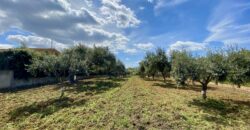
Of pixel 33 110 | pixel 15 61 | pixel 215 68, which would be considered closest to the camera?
pixel 33 110

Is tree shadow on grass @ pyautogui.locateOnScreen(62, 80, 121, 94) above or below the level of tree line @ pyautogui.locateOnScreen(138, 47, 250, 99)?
below

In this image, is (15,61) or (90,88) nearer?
(90,88)

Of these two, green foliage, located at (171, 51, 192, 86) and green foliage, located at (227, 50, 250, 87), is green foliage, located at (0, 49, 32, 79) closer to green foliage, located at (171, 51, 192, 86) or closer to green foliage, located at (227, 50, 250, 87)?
green foliage, located at (171, 51, 192, 86)

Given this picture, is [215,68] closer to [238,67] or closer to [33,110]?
[238,67]

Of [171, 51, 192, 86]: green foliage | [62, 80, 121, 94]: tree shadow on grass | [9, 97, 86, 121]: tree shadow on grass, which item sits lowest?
[9, 97, 86, 121]: tree shadow on grass

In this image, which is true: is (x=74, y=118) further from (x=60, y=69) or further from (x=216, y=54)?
(x=216, y=54)

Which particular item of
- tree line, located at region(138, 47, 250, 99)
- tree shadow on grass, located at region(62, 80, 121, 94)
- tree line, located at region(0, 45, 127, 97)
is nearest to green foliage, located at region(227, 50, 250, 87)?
tree line, located at region(138, 47, 250, 99)

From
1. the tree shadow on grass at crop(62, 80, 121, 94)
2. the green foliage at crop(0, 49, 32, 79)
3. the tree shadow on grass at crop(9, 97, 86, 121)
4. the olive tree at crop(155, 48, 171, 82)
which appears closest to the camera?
the tree shadow on grass at crop(9, 97, 86, 121)

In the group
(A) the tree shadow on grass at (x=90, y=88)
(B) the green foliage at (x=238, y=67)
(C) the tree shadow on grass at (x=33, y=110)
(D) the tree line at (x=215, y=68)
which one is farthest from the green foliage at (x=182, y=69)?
(C) the tree shadow on grass at (x=33, y=110)

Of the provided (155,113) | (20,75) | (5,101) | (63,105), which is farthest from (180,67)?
(20,75)

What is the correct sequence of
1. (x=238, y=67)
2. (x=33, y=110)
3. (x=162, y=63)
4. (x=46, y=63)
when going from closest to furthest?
(x=33, y=110)
(x=238, y=67)
(x=46, y=63)
(x=162, y=63)

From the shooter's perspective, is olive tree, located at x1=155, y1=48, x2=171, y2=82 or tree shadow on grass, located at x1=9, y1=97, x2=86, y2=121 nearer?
tree shadow on grass, located at x1=9, y1=97, x2=86, y2=121

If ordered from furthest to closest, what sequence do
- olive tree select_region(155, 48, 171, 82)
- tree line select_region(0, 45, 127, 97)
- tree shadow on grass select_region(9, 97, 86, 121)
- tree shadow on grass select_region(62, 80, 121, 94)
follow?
olive tree select_region(155, 48, 171, 82) < tree shadow on grass select_region(62, 80, 121, 94) < tree line select_region(0, 45, 127, 97) < tree shadow on grass select_region(9, 97, 86, 121)

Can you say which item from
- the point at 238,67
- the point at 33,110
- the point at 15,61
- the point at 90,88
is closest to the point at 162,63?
the point at 90,88
